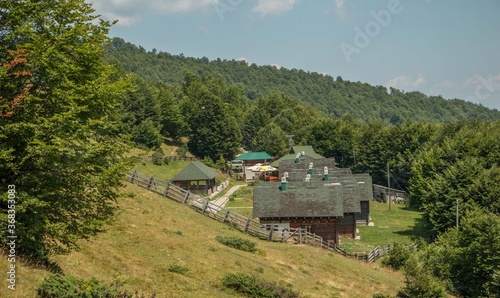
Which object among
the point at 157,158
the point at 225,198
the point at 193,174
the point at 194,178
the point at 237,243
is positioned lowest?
the point at 225,198

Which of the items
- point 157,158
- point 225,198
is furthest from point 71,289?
point 157,158

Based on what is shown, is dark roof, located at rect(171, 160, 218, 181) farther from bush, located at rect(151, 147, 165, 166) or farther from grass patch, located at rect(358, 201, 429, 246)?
grass patch, located at rect(358, 201, 429, 246)

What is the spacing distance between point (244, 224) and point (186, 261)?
48.4ft

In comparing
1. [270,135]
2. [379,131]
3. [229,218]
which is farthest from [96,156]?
[270,135]

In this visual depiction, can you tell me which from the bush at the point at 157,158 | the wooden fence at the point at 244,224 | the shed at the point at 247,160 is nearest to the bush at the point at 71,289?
the wooden fence at the point at 244,224

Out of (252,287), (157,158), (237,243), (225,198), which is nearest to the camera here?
(252,287)

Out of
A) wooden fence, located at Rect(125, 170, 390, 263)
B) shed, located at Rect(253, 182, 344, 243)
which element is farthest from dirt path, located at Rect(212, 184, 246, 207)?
wooden fence, located at Rect(125, 170, 390, 263)

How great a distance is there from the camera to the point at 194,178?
2569 inches

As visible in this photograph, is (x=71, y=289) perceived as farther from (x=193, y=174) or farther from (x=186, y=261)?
(x=193, y=174)

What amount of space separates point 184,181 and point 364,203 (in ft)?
88.0

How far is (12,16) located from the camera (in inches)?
530

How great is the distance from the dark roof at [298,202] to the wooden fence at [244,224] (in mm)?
1820

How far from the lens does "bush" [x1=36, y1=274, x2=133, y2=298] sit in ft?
37.8

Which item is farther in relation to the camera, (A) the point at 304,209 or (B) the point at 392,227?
(B) the point at 392,227
